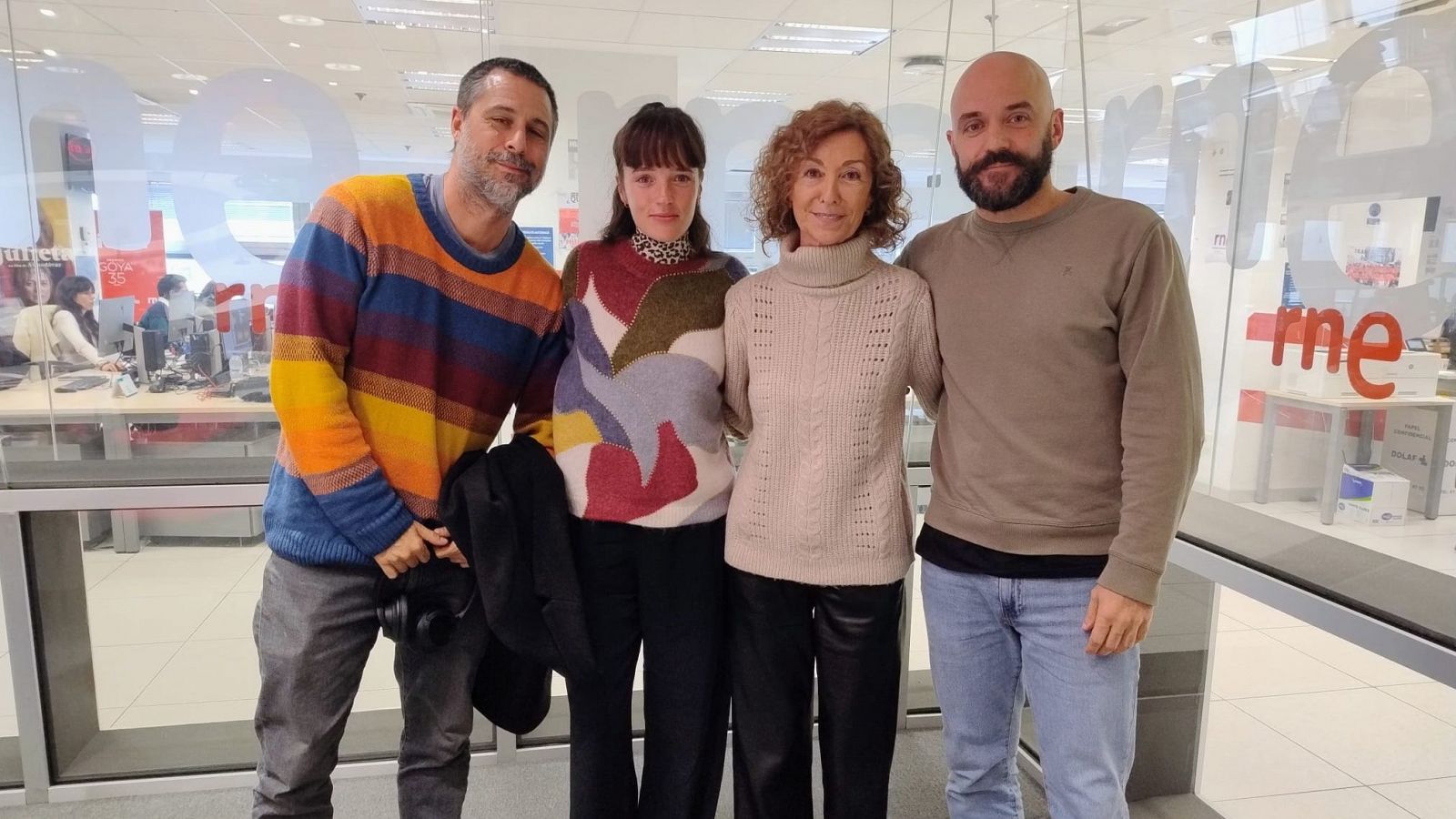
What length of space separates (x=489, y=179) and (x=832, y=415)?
2.53ft

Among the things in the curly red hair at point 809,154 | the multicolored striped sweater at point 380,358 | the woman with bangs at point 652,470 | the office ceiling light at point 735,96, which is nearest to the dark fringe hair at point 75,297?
the multicolored striped sweater at point 380,358

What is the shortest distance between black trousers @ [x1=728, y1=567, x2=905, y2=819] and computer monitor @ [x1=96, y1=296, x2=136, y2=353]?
194 cm

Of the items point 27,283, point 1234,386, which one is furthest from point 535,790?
point 1234,386

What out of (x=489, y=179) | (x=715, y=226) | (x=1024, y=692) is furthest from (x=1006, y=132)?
(x=715, y=226)

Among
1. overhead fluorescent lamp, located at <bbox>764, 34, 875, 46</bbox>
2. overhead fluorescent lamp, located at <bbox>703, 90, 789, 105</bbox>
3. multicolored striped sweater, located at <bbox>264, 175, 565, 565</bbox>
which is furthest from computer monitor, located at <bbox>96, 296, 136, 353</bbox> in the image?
overhead fluorescent lamp, located at <bbox>764, 34, 875, 46</bbox>

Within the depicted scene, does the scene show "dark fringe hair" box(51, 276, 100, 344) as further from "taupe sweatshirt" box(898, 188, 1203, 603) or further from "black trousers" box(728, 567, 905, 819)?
"taupe sweatshirt" box(898, 188, 1203, 603)

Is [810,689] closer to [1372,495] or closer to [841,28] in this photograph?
[1372,495]

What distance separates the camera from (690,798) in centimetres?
167

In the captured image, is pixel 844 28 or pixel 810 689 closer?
pixel 810 689

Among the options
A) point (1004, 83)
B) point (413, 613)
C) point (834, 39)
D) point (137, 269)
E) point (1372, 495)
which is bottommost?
point (413, 613)

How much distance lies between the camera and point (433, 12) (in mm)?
2480

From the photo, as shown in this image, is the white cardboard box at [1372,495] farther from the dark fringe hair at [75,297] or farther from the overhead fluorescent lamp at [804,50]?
the dark fringe hair at [75,297]

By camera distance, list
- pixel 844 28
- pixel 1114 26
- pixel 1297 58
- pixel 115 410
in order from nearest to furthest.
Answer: pixel 1297 58 → pixel 115 410 → pixel 1114 26 → pixel 844 28

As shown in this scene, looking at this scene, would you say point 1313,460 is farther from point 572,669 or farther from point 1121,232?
point 572,669
